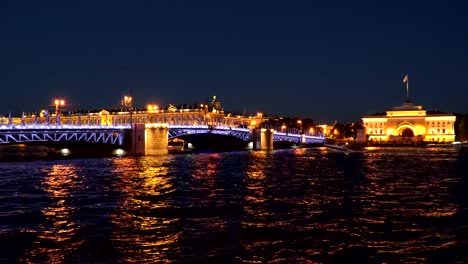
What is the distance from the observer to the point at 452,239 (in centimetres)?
1650

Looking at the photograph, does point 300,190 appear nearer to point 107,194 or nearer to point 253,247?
point 107,194

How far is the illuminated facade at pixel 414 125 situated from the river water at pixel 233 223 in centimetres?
14683

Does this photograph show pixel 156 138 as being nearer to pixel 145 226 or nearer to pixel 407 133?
pixel 145 226

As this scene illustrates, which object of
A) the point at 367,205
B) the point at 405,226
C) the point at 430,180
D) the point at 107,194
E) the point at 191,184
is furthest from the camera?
the point at 430,180

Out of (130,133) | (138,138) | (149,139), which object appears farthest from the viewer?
(149,139)

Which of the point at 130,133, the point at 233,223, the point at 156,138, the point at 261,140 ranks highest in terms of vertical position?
the point at 130,133

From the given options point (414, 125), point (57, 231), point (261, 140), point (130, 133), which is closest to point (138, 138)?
point (130, 133)

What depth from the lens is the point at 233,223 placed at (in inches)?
758

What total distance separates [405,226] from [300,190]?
12.0 m

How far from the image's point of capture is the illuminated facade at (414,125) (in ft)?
572

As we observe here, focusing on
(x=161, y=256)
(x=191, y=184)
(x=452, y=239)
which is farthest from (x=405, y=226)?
(x=191, y=184)

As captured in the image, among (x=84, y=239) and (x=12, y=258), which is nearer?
(x=12, y=258)

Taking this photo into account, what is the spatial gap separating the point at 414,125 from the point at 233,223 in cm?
16495

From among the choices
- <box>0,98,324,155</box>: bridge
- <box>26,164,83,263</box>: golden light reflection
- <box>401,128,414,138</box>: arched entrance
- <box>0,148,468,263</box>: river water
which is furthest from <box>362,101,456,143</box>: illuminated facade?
<box>26,164,83,263</box>: golden light reflection
